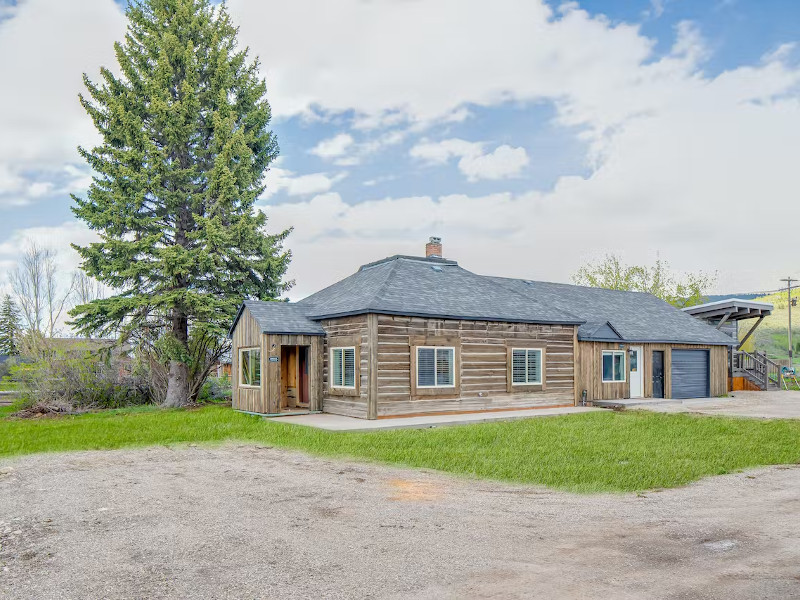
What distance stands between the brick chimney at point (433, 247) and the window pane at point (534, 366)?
597cm

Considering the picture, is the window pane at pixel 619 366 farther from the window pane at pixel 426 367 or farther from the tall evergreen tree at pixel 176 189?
the tall evergreen tree at pixel 176 189

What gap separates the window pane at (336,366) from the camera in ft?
61.6

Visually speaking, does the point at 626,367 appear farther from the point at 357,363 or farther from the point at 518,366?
the point at 357,363

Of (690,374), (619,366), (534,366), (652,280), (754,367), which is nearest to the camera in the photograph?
(534,366)

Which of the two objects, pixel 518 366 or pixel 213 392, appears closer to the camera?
pixel 518 366

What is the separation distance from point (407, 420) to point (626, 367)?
10898 millimetres

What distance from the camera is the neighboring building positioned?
17.9m

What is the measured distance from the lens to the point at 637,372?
24469 millimetres

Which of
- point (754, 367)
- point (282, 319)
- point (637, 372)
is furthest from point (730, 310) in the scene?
point (282, 319)

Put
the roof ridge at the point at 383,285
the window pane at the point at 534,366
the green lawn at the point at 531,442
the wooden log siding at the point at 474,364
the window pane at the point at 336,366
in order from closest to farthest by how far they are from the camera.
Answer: the green lawn at the point at 531,442, the wooden log siding at the point at 474,364, the roof ridge at the point at 383,285, the window pane at the point at 336,366, the window pane at the point at 534,366

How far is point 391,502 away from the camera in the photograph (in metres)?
8.30

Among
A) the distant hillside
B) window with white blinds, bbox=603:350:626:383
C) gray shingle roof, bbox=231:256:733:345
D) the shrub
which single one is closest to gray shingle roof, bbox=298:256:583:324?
gray shingle roof, bbox=231:256:733:345

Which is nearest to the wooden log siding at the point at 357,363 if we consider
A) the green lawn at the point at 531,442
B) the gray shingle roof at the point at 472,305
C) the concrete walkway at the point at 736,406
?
the gray shingle roof at the point at 472,305

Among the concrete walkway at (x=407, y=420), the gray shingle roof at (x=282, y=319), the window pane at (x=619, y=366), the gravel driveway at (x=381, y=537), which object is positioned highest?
the gray shingle roof at (x=282, y=319)
